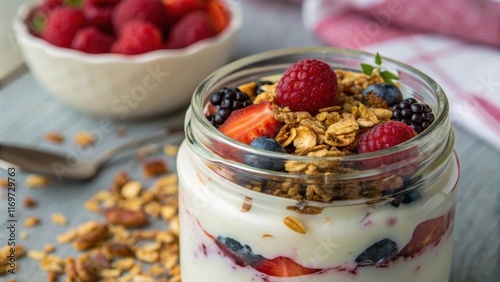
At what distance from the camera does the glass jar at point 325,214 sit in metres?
0.88

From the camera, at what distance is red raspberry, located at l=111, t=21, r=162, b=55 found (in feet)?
5.13

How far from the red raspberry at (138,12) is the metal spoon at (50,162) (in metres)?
0.32

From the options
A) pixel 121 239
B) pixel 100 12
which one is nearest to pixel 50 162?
pixel 121 239

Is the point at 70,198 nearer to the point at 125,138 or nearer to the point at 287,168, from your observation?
the point at 125,138

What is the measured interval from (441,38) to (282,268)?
1103mm

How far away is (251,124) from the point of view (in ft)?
3.14

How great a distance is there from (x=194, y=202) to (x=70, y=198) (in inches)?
21.5

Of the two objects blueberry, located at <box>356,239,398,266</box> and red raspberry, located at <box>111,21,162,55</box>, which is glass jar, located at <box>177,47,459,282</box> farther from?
red raspberry, located at <box>111,21,162,55</box>

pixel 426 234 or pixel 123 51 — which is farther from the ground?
pixel 426 234

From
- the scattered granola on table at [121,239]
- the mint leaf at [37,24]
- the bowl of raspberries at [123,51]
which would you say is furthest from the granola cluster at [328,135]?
the mint leaf at [37,24]

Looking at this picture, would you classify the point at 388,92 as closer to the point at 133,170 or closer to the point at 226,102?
the point at 226,102

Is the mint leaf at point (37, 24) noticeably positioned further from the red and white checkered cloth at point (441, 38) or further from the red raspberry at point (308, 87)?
the red raspberry at point (308, 87)

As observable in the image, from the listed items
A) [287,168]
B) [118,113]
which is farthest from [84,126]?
[287,168]

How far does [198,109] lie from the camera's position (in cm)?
99
